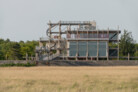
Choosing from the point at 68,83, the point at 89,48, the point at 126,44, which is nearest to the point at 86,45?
the point at 89,48

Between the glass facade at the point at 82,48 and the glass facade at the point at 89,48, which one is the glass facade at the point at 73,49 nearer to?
the glass facade at the point at 89,48

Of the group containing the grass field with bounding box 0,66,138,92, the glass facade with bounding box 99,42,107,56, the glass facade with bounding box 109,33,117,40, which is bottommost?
the grass field with bounding box 0,66,138,92

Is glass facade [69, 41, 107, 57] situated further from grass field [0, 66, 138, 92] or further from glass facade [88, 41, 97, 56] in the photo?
grass field [0, 66, 138, 92]

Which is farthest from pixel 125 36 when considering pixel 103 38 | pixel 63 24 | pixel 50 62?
pixel 50 62

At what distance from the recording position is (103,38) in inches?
2719

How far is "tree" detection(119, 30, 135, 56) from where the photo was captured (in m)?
76.3

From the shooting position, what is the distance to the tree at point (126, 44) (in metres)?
76.3

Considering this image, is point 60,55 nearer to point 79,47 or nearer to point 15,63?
point 79,47

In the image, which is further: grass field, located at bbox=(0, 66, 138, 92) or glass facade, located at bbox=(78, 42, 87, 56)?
glass facade, located at bbox=(78, 42, 87, 56)

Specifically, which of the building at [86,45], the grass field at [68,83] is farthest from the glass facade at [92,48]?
the grass field at [68,83]

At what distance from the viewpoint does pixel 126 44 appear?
76375 mm

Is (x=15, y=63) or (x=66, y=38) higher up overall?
(x=66, y=38)

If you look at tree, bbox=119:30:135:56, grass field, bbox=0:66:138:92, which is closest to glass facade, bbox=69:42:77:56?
tree, bbox=119:30:135:56

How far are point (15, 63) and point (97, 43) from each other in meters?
23.0
